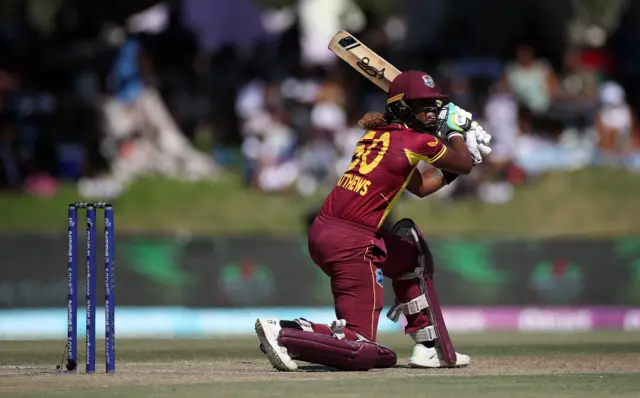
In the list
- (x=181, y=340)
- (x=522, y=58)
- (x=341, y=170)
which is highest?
(x=522, y=58)

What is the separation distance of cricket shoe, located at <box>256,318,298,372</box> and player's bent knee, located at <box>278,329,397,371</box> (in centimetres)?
2

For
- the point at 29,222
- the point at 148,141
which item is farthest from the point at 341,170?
the point at 29,222

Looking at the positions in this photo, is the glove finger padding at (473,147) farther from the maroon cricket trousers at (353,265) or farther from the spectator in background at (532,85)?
the spectator in background at (532,85)

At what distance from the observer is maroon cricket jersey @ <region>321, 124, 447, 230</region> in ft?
21.8

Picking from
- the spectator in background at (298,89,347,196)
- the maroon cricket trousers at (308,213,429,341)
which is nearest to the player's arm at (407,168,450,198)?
the maroon cricket trousers at (308,213,429,341)

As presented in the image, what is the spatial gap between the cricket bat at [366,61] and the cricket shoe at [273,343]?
1517mm

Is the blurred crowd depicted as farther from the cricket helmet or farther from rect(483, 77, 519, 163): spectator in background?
the cricket helmet

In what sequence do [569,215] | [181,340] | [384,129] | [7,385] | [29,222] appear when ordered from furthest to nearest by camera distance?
1. [569,215]
2. [29,222]
3. [181,340]
4. [384,129]
5. [7,385]

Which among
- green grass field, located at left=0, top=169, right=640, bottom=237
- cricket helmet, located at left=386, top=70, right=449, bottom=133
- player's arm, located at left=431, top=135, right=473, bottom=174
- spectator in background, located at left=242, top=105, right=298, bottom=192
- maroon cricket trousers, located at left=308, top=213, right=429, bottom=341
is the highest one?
spectator in background, located at left=242, top=105, right=298, bottom=192

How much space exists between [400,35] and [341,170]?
335 cm

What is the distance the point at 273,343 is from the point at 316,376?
0.85 feet

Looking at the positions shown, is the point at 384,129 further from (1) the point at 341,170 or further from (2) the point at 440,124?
(1) the point at 341,170

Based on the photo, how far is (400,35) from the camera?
16.9m

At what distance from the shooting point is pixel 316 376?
625 centimetres
